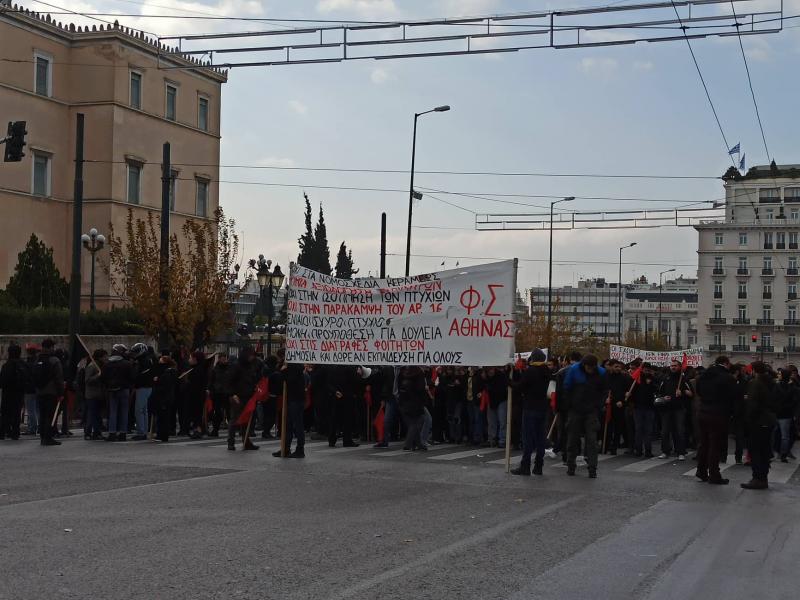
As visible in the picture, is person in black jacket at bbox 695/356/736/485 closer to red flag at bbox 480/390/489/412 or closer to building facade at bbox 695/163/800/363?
red flag at bbox 480/390/489/412

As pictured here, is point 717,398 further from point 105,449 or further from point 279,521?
point 105,449

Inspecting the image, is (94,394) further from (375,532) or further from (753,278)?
(753,278)

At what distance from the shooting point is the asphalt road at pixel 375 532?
26.9 feet

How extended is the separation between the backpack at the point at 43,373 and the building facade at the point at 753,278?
114 m

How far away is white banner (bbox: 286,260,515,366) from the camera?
1672 centimetres

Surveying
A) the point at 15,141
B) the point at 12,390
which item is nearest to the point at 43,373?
the point at 12,390

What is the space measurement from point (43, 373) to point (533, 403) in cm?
878

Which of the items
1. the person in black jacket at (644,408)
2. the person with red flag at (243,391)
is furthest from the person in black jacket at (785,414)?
the person with red flag at (243,391)

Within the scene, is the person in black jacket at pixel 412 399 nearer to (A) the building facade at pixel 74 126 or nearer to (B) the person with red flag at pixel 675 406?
(B) the person with red flag at pixel 675 406

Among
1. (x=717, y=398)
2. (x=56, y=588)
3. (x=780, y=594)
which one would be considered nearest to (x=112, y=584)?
(x=56, y=588)

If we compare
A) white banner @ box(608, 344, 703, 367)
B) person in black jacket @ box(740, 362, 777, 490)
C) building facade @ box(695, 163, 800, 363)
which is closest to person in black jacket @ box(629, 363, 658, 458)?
person in black jacket @ box(740, 362, 777, 490)

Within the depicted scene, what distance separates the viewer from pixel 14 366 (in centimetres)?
2047

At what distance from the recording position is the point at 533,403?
52.1ft

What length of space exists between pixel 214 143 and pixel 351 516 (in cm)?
5446
